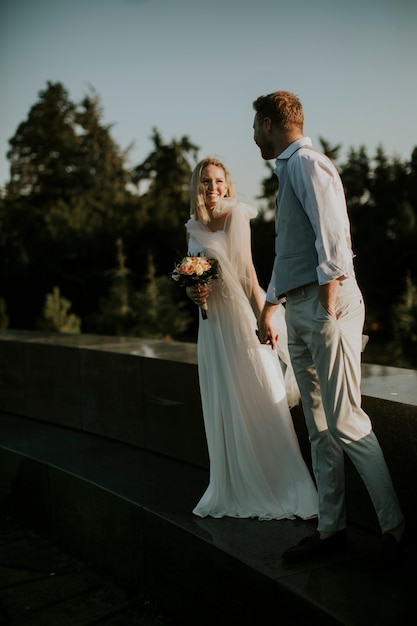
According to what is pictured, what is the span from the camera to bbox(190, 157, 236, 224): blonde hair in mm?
4531

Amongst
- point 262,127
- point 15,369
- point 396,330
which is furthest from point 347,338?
point 396,330

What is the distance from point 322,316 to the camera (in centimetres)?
321

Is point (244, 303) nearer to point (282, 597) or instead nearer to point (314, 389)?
point (314, 389)

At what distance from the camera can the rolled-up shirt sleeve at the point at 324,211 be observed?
3.12 metres

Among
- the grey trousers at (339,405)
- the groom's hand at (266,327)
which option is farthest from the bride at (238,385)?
the grey trousers at (339,405)

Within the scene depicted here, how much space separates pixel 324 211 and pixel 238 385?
1.51 m

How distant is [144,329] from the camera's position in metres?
14.0

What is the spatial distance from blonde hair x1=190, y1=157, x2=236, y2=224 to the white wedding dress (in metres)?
0.06

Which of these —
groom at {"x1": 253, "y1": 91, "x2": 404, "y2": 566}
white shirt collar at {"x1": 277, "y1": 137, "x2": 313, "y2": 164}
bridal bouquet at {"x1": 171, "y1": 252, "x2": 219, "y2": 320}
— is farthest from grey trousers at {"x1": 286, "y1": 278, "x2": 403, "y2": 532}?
bridal bouquet at {"x1": 171, "y1": 252, "x2": 219, "y2": 320}

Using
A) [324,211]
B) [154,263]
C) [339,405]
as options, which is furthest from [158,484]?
[154,263]

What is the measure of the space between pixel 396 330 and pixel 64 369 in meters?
5.50

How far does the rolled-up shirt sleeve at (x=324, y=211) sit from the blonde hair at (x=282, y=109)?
24 cm

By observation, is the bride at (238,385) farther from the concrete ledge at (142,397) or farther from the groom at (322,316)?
the groom at (322,316)

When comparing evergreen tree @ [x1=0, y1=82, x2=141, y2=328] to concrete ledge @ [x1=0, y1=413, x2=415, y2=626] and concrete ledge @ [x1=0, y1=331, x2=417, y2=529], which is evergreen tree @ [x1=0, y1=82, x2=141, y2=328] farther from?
concrete ledge @ [x1=0, y1=413, x2=415, y2=626]
